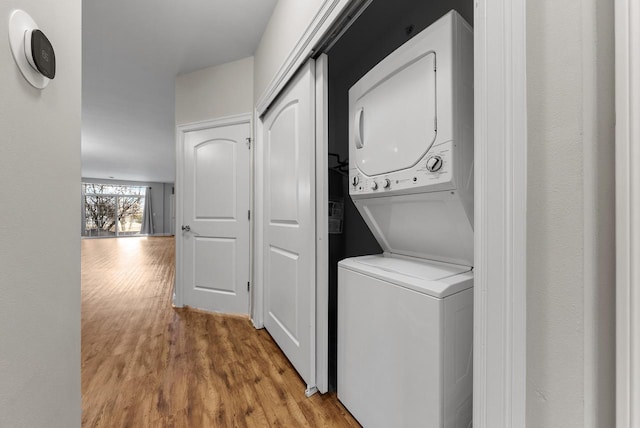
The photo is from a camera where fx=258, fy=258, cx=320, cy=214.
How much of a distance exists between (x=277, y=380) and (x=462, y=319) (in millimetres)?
1184

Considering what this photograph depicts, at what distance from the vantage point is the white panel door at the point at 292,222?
1446mm

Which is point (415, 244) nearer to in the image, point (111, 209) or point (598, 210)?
point (598, 210)

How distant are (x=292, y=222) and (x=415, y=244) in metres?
0.80

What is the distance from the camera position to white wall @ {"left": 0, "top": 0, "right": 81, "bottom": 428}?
1.82ft

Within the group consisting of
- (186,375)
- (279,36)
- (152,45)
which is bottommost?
(186,375)

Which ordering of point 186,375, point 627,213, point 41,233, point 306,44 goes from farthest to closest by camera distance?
point 186,375 < point 306,44 < point 41,233 < point 627,213

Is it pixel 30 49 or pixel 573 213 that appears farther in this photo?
pixel 30 49

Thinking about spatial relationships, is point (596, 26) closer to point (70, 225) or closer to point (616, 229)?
point (616, 229)

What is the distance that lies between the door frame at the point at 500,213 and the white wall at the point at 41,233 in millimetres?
1023

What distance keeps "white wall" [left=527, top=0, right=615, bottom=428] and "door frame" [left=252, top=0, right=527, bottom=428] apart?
2cm

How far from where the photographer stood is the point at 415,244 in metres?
1.17

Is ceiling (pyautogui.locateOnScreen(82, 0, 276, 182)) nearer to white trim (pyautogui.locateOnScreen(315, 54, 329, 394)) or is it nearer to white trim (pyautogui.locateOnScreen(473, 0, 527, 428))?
white trim (pyautogui.locateOnScreen(315, 54, 329, 394))

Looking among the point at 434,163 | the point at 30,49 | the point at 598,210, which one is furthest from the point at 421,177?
the point at 30,49


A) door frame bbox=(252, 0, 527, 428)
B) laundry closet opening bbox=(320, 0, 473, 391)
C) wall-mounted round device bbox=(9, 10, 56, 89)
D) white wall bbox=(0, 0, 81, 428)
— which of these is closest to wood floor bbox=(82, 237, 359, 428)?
laundry closet opening bbox=(320, 0, 473, 391)
